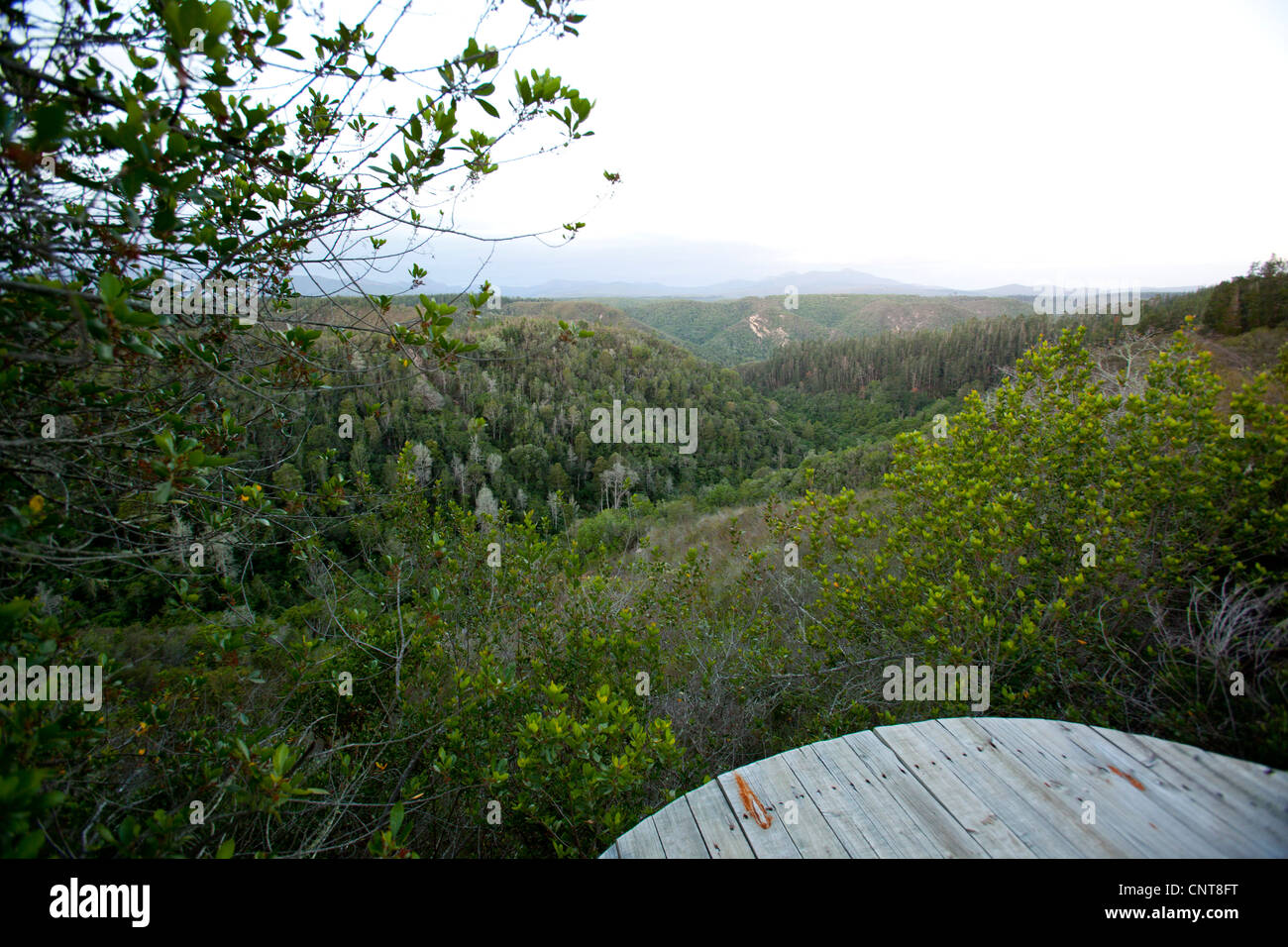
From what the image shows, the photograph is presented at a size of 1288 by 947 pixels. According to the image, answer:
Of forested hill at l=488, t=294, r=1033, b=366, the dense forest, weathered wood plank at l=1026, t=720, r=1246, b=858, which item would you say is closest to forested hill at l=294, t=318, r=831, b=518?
the dense forest

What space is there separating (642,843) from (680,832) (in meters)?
0.14

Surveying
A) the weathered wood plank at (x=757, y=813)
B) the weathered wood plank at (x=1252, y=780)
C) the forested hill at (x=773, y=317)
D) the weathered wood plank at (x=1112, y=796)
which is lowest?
the weathered wood plank at (x=757, y=813)

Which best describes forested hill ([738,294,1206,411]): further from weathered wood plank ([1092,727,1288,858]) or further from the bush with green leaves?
weathered wood plank ([1092,727,1288,858])

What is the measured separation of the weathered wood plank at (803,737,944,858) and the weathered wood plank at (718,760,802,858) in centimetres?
26

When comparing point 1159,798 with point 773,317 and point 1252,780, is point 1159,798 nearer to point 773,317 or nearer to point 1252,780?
point 1252,780

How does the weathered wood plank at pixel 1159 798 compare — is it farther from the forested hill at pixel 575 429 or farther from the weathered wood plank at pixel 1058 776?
the forested hill at pixel 575 429

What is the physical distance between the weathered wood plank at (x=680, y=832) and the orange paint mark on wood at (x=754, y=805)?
204 millimetres

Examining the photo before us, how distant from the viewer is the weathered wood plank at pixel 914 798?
165 centimetres

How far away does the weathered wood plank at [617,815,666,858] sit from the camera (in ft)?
5.67

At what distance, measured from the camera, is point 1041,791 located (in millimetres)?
1792

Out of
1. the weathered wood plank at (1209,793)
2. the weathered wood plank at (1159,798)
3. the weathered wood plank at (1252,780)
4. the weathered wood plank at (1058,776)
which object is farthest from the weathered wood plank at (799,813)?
the weathered wood plank at (1252,780)

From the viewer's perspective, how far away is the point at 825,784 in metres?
1.94
